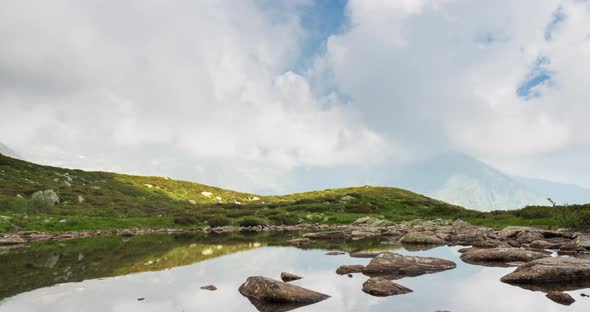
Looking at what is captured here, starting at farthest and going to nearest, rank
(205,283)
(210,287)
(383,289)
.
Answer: (205,283)
(210,287)
(383,289)

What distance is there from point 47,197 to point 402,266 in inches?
2965

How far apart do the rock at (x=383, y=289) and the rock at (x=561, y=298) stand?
566 cm

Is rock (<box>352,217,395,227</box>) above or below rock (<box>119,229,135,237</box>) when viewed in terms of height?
above

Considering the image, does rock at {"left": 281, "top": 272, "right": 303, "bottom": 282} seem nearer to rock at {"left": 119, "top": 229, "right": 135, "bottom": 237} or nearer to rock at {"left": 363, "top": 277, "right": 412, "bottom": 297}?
rock at {"left": 363, "top": 277, "right": 412, "bottom": 297}

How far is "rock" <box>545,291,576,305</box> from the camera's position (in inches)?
587

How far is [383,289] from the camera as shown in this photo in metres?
16.8

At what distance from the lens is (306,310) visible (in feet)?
47.5

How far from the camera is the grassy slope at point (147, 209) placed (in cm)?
6006

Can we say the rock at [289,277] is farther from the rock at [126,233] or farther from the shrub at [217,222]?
the shrub at [217,222]

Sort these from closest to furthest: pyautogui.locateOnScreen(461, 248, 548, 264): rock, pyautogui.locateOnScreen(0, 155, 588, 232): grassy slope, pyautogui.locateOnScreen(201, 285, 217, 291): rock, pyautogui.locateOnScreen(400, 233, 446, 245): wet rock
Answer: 1. pyautogui.locateOnScreen(201, 285, 217, 291): rock
2. pyautogui.locateOnScreen(461, 248, 548, 264): rock
3. pyautogui.locateOnScreen(400, 233, 446, 245): wet rock
4. pyautogui.locateOnScreen(0, 155, 588, 232): grassy slope

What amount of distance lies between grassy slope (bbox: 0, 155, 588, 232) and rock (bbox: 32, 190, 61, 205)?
139 centimetres

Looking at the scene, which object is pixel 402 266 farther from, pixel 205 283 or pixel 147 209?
pixel 147 209

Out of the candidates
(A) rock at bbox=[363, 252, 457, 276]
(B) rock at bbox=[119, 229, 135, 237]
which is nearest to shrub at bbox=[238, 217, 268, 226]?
(B) rock at bbox=[119, 229, 135, 237]

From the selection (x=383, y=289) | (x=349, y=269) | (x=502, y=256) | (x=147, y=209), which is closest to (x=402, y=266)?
(x=349, y=269)
